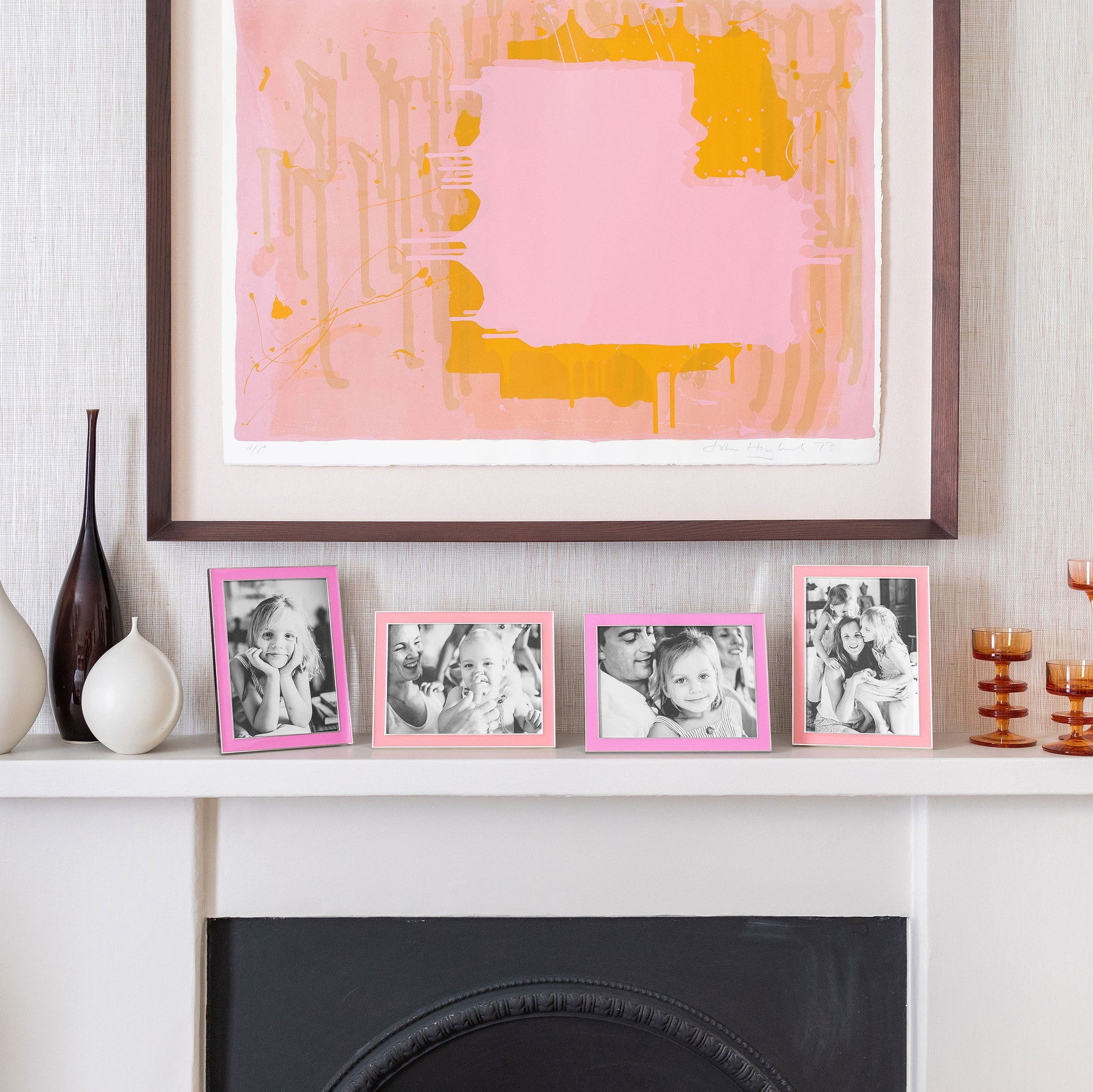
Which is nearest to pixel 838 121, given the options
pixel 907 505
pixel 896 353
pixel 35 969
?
pixel 896 353

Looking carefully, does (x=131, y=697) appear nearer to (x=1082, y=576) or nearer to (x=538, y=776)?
(x=538, y=776)

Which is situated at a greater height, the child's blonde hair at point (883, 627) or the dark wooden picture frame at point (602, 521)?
the dark wooden picture frame at point (602, 521)

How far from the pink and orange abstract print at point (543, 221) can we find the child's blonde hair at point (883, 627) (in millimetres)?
261

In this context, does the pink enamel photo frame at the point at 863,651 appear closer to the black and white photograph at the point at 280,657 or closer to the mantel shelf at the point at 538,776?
the mantel shelf at the point at 538,776

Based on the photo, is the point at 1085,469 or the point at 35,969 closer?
the point at 35,969

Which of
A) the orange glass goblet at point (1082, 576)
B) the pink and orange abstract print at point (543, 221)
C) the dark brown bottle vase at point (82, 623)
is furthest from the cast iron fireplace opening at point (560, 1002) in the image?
the pink and orange abstract print at point (543, 221)

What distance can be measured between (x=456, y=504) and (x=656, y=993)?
669 millimetres

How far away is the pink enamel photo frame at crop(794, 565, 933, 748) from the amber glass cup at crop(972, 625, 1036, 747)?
2.5 inches

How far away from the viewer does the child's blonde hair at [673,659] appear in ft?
3.32

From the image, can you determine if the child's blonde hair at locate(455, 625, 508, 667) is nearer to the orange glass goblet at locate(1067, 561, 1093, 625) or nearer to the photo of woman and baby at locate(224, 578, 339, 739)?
the photo of woman and baby at locate(224, 578, 339, 739)

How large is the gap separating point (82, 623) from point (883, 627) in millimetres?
981

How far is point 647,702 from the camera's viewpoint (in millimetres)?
1011

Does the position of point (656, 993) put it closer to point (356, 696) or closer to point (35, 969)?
point (356, 696)

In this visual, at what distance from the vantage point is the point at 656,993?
1.05m
